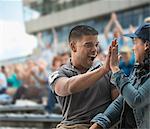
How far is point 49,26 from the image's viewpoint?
49094 mm

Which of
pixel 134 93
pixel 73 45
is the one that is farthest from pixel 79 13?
pixel 134 93

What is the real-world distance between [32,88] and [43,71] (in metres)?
0.66

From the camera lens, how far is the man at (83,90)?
289 centimetres

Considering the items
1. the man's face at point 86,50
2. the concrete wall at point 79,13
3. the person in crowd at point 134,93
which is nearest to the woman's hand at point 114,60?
the person in crowd at point 134,93

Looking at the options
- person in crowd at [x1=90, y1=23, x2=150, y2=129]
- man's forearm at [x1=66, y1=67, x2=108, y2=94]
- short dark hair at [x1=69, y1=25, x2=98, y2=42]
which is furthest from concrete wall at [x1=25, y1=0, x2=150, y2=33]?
man's forearm at [x1=66, y1=67, x2=108, y2=94]

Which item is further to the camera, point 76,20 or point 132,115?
point 76,20

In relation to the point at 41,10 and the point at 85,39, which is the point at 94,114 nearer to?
the point at 85,39

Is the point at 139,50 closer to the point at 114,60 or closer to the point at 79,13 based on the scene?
the point at 114,60

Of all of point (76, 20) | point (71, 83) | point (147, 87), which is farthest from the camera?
point (76, 20)

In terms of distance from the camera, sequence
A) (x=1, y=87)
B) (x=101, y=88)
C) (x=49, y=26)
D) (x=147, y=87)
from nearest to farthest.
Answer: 1. (x=147, y=87)
2. (x=101, y=88)
3. (x=1, y=87)
4. (x=49, y=26)

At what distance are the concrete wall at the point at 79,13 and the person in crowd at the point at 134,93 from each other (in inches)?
1202

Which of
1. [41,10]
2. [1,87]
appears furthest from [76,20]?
[1,87]

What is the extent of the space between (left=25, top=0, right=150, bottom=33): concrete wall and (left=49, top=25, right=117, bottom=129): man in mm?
30375

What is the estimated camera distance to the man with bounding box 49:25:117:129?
2889mm
